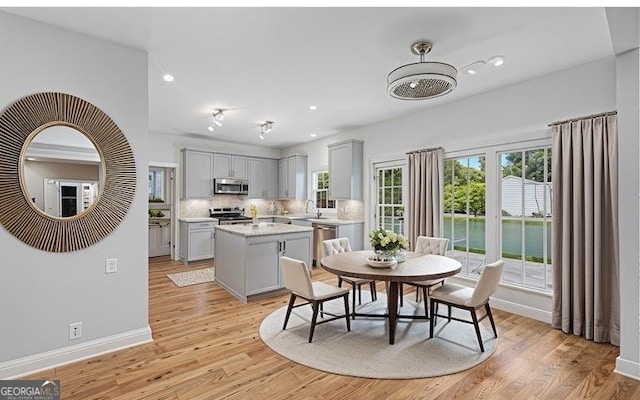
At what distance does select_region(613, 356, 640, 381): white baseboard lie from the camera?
2371 mm

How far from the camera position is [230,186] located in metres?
7.14

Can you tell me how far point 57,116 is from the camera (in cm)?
249

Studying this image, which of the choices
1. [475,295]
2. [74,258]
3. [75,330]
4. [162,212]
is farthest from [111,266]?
[162,212]

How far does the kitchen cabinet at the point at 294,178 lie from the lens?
7375mm

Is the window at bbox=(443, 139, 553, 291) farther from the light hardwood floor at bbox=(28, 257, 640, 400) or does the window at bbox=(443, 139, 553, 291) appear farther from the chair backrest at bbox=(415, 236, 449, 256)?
the light hardwood floor at bbox=(28, 257, 640, 400)

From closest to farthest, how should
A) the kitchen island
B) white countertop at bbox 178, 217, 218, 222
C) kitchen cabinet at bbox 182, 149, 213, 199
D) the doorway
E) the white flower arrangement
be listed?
the white flower arrangement, the kitchen island, white countertop at bbox 178, 217, 218, 222, kitchen cabinet at bbox 182, 149, 213, 199, the doorway

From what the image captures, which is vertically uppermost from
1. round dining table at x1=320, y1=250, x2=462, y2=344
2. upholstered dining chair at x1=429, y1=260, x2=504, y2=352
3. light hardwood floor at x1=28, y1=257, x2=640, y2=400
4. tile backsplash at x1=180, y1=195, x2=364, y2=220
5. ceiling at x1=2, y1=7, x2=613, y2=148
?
ceiling at x1=2, y1=7, x2=613, y2=148

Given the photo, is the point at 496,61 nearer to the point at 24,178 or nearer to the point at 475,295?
the point at 475,295

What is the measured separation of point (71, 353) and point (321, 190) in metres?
5.36

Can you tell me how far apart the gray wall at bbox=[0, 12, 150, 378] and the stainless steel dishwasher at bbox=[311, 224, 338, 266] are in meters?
3.40

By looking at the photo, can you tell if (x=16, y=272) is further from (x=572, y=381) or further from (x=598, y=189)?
(x=598, y=189)

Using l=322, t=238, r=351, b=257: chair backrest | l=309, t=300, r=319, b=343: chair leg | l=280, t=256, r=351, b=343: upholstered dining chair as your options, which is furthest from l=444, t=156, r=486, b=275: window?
l=309, t=300, r=319, b=343: chair leg
